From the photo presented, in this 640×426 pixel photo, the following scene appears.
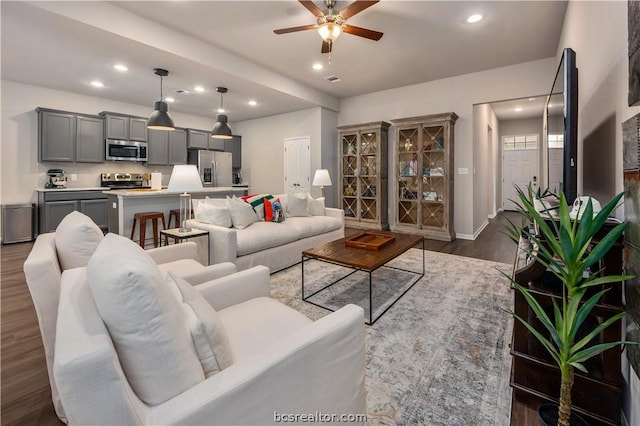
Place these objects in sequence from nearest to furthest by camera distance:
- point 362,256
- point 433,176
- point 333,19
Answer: point 362,256 → point 333,19 → point 433,176

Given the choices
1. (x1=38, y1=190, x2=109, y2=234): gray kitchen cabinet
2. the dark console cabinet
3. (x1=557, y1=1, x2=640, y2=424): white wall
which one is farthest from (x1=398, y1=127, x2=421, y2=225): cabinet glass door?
(x1=38, y1=190, x2=109, y2=234): gray kitchen cabinet

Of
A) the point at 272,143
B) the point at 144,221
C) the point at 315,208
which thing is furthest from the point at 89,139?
the point at 315,208

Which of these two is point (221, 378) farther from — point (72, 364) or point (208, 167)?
point (208, 167)

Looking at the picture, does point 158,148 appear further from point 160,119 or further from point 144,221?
point 144,221

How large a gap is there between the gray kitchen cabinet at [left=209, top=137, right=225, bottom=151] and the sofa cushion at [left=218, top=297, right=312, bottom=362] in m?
6.92

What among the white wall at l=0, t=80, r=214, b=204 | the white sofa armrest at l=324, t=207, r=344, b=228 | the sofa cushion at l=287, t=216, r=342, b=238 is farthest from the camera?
the white wall at l=0, t=80, r=214, b=204

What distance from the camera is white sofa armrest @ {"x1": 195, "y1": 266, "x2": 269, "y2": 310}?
5.14 feet

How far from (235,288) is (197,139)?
670 centimetres

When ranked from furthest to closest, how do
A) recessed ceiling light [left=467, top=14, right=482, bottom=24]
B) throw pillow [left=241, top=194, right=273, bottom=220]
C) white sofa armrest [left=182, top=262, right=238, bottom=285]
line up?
throw pillow [left=241, top=194, right=273, bottom=220] < recessed ceiling light [left=467, top=14, right=482, bottom=24] < white sofa armrest [left=182, top=262, right=238, bottom=285]

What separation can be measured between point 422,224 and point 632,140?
4566 millimetres

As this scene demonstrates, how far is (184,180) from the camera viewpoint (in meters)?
3.04

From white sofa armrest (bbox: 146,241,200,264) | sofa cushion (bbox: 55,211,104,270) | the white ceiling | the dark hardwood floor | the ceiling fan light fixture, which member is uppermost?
the white ceiling

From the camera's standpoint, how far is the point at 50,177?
5574 mm

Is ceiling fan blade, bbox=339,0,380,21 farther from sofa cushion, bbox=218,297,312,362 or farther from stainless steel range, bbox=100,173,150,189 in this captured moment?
stainless steel range, bbox=100,173,150,189
